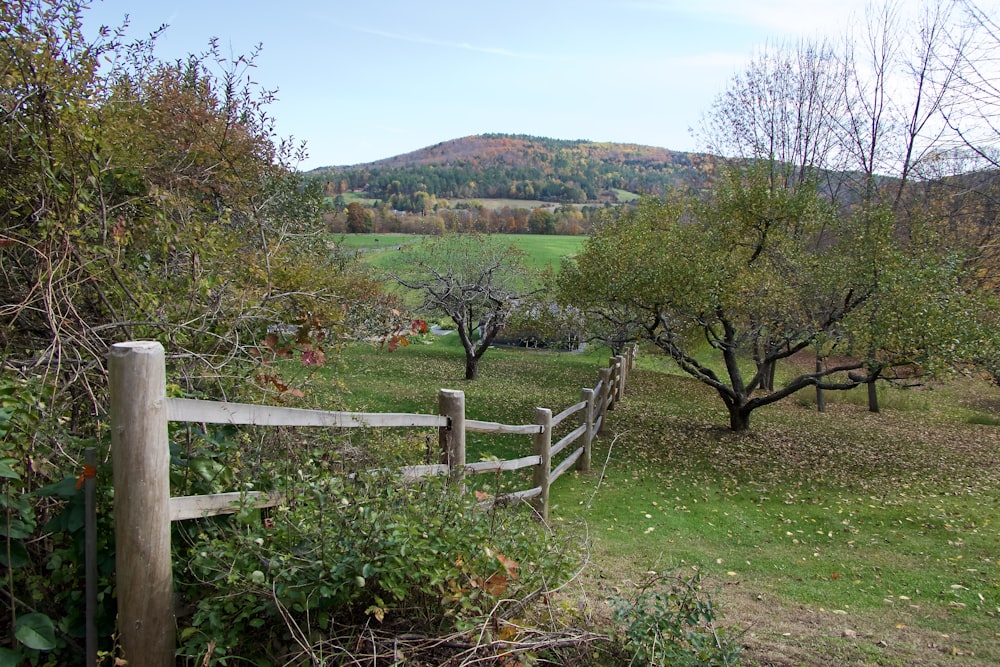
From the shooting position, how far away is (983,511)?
8.63 metres

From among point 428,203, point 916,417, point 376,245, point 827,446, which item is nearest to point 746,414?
point 827,446

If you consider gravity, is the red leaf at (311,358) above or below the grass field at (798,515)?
above

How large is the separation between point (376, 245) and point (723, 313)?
748 inches

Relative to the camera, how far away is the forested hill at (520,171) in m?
54.3

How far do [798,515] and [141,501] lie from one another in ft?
26.5

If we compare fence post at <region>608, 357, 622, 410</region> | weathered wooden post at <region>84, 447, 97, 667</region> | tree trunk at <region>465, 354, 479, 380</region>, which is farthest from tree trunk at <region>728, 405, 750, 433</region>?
weathered wooden post at <region>84, 447, 97, 667</region>

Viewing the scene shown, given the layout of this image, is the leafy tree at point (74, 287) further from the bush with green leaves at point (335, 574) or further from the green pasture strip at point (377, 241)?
the green pasture strip at point (377, 241)

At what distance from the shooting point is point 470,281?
20375 mm

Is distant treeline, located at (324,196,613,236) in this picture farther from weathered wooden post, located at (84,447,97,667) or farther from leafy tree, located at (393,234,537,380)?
weathered wooden post, located at (84,447,97,667)

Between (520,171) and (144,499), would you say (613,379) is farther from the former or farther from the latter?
(520,171)

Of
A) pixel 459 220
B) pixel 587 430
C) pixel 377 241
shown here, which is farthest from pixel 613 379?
pixel 377 241

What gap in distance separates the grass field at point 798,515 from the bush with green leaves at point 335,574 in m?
0.70

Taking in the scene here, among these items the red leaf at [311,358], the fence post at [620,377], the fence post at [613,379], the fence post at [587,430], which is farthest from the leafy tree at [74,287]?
the fence post at [620,377]

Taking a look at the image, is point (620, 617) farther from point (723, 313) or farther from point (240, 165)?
point (723, 313)
